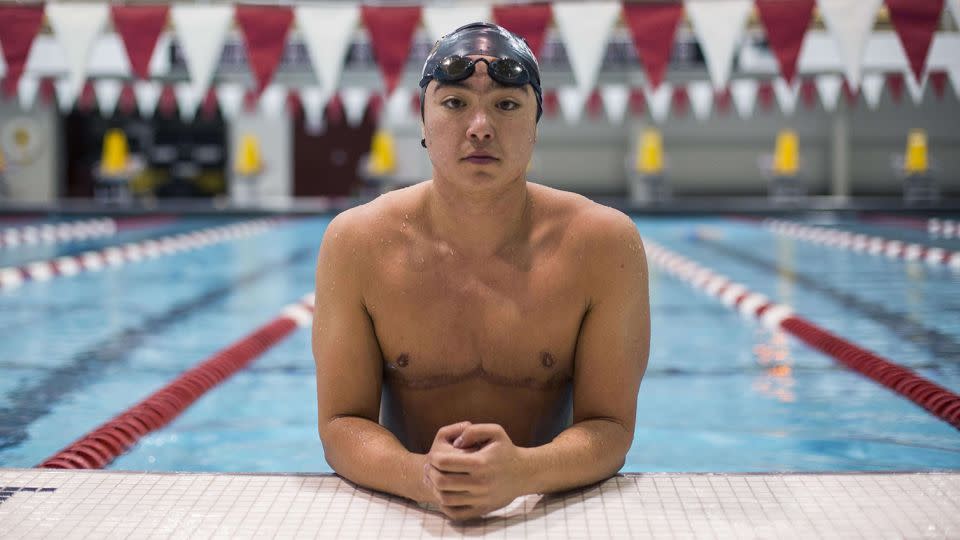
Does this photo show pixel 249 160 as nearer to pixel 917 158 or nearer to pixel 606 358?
pixel 917 158

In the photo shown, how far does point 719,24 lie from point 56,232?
942 centimetres

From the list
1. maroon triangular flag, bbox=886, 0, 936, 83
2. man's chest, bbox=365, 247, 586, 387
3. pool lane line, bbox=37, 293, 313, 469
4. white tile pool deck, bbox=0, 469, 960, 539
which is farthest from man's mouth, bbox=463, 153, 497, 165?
maroon triangular flag, bbox=886, 0, 936, 83

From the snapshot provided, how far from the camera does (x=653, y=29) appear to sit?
5.45 m

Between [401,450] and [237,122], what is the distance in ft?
65.6

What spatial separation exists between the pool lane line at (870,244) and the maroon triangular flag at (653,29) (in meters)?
4.13

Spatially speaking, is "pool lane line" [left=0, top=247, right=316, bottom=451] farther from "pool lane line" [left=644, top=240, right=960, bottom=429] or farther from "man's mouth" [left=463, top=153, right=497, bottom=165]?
"pool lane line" [left=644, top=240, right=960, bottom=429]

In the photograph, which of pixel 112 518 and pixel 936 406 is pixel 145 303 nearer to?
pixel 936 406

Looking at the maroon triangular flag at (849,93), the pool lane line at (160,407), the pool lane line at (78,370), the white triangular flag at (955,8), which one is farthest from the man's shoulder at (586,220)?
the maroon triangular flag at (849,93)

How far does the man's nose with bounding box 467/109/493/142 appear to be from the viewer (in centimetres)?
175

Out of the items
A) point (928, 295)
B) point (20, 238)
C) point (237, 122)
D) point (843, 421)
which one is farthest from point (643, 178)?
point (843, 421)

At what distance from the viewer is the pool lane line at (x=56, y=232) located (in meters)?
11.5

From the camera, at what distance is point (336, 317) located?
74.7 inches

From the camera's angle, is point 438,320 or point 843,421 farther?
point 843,421

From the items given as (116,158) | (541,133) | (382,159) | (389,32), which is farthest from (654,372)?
(541,133)
